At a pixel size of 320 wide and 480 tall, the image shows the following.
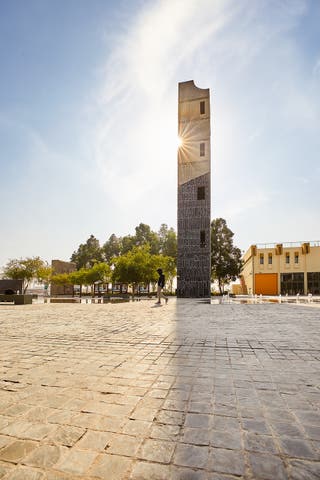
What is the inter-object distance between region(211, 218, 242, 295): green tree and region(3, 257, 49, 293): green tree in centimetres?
2762

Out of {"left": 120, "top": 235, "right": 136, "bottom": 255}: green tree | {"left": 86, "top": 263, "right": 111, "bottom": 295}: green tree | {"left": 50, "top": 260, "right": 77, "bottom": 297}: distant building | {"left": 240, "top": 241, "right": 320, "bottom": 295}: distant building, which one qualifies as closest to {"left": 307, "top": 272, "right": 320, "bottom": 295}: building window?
{"left": 240, "top": 241, "right": 320, "bottom": 295}: distant building

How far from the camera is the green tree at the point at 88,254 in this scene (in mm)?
69562

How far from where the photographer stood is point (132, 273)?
1403 inches

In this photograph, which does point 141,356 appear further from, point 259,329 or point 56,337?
point 259,329

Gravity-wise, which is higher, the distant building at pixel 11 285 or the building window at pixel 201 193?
the building window at pixel 201 193

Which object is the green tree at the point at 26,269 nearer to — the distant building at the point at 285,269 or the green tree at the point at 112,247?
the green tree at the point at 112,247

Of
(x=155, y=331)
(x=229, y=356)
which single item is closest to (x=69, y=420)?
(x=229, y=356)

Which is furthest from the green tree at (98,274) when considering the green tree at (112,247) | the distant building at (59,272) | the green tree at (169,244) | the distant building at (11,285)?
the green tree at (112,247)

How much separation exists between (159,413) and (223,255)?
47.0m

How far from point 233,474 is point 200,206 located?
26.6m

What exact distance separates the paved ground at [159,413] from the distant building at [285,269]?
45.1m

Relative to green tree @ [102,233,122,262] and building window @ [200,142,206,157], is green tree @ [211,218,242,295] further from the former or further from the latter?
green tree @ [102,233,122,262]

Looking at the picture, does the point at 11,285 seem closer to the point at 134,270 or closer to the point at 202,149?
the point at 134,270

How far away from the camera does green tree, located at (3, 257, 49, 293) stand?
131 feet
